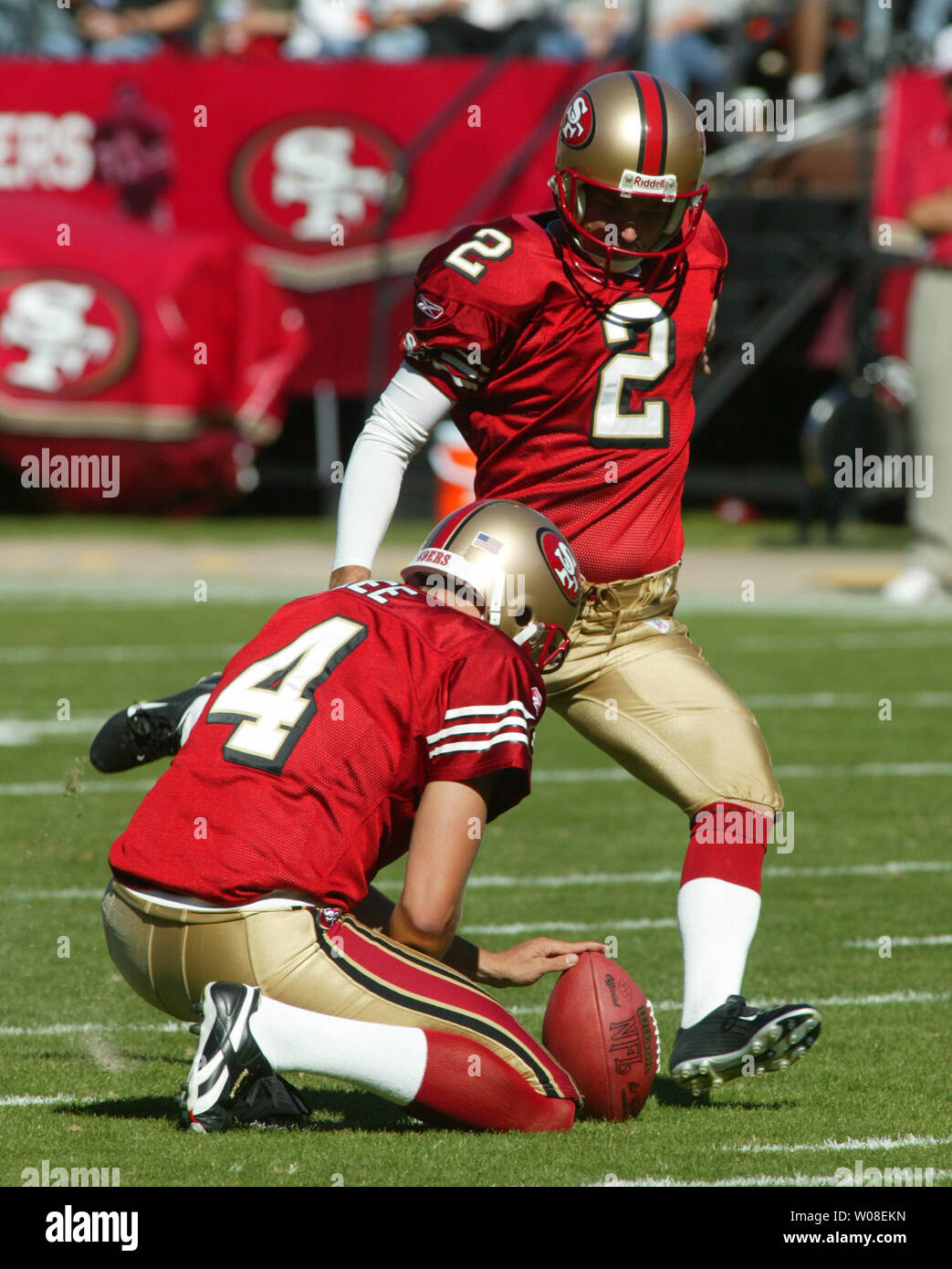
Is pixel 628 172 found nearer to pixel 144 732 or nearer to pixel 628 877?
pixel 144 732

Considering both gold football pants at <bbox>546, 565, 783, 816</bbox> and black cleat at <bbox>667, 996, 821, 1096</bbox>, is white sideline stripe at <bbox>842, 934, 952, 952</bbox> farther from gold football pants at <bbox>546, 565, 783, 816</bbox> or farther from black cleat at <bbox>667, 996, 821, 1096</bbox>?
black cleat at <bbox>667, 996, 821, 1096</bbox>

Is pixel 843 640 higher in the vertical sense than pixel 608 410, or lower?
lower

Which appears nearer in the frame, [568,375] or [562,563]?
[562,563]

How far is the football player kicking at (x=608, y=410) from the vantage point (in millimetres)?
4020

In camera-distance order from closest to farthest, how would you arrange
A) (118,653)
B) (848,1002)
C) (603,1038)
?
1. (603,1038)
2. (848,1002)
3. (118,653)

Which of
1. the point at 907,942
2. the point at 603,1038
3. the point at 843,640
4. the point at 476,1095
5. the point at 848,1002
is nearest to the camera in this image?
the point at 476,1095

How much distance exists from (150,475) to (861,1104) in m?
11.4

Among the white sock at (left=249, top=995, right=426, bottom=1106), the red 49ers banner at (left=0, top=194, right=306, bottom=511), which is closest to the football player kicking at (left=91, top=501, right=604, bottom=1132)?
the white sock at (left=249, top=995, right=426, bottom=1106)

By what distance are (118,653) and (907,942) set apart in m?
5.05

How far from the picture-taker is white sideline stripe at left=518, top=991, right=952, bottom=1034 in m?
4.44

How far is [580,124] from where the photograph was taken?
414cm

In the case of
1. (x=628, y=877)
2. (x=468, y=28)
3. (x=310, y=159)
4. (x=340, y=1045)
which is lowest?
(x=628, y=877)

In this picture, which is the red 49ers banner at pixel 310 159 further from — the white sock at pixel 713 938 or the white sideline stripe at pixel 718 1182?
the white sideline stripe at pixel 718 1182

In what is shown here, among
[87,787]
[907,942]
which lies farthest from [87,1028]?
[87,787]
